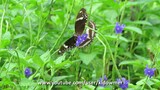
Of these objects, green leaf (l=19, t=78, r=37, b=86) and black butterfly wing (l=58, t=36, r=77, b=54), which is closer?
green leaf (l=19, t=78, r=37, b=86)

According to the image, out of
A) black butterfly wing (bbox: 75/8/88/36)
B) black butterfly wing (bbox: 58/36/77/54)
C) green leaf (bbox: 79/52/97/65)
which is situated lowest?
green leaf (bbox: 79/52/97/65)

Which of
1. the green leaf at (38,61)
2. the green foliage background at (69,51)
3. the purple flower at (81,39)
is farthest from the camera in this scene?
the purple flower at (81,39)

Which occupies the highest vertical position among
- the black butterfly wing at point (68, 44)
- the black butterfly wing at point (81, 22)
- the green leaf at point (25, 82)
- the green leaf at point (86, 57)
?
the black butterfly wing at point (81, 22)

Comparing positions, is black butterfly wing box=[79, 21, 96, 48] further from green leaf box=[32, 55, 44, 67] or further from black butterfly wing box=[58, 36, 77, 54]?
green leaf box=[32, 55, 44, 67]

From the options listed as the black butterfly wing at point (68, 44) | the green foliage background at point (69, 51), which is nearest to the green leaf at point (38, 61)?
the green foliage background at point (69, 51)

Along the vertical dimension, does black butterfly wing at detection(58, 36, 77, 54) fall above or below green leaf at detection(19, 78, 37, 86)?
above

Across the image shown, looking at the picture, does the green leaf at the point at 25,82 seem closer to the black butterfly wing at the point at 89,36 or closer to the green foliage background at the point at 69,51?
the green foliage background at the point at 69,51

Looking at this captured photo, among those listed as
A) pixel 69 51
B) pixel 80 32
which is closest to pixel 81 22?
pixel 80 32

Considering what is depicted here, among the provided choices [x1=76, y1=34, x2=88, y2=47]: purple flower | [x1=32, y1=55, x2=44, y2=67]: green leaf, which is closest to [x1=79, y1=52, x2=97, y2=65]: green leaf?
[x1=76, y1=34, x2=88, y2=47]: purple flower

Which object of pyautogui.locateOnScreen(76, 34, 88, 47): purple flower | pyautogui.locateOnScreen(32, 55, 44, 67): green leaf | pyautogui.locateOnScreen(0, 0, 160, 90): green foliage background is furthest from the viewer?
pyautogui.locateOnScreen(76, 34, 88, 47): purple flower
